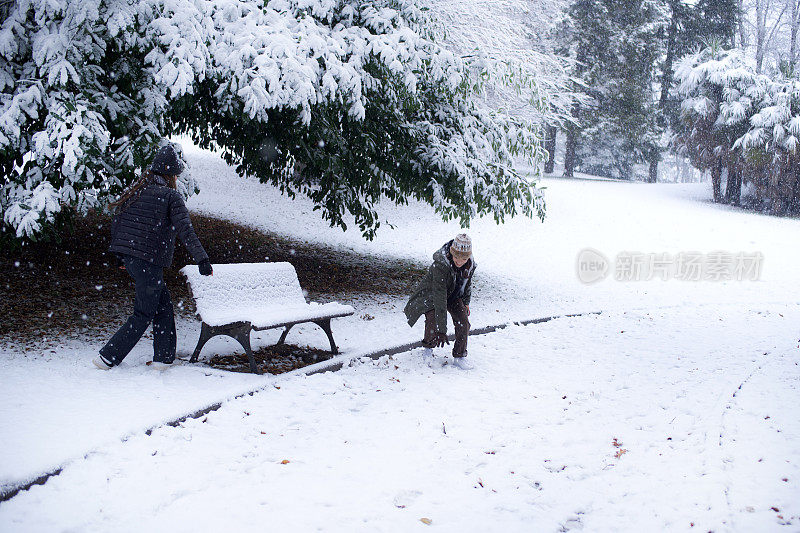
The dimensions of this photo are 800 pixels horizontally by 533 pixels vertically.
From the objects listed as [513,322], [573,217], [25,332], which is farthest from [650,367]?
[573,217]

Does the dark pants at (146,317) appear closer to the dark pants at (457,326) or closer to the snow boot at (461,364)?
the dark pants at (457,326)

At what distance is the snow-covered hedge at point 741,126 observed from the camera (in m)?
23.3

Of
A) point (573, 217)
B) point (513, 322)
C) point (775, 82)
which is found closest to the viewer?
point (513, 322)

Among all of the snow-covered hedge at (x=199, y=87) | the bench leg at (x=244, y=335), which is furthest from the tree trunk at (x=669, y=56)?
the bench leg at (x=244, y=335)

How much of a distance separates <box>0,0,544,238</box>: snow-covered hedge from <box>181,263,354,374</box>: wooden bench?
4.94 ft

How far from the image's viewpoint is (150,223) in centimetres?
506

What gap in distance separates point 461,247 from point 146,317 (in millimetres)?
2783

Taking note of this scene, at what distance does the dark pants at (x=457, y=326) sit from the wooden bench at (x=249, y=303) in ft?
2.85

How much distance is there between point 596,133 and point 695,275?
746 inches

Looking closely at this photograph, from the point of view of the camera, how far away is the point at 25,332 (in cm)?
624

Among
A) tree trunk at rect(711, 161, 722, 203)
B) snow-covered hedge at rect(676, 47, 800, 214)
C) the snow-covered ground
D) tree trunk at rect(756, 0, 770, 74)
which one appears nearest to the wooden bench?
the snow-covered ground

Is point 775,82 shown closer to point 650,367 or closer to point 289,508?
point 650,367

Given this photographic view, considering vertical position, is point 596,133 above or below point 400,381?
above

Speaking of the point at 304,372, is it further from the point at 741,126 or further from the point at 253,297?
the point at 741,126
